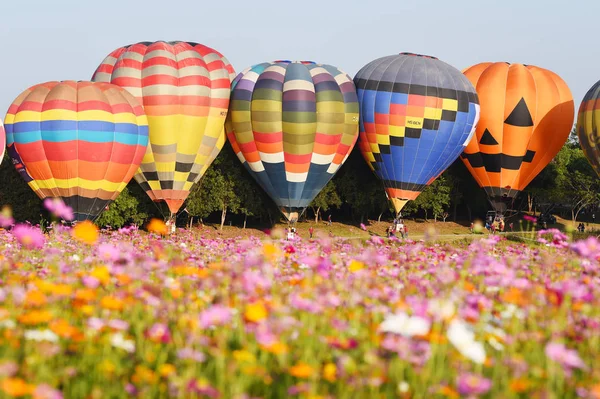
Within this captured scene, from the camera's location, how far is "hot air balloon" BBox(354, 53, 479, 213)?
3152cm

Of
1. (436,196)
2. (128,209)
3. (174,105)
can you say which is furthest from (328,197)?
(174,105)

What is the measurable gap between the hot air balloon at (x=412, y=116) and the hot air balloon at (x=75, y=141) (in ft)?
36.5

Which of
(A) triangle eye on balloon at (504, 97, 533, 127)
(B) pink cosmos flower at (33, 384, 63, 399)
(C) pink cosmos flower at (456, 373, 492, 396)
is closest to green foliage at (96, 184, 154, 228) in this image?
(A) triangle eye on balloon at (504, 97, 533, 127)

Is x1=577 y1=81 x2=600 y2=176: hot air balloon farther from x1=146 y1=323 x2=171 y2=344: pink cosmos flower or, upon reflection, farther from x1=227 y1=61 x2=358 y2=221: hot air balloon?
x1=146 y1=323 x2=171 y2=344: pink cosmos flower

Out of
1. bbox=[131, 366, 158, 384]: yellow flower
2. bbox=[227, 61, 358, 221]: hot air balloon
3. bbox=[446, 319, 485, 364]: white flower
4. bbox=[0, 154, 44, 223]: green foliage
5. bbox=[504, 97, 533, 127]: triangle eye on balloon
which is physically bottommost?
bbox=[0, 154, 44, 223]: green foliage

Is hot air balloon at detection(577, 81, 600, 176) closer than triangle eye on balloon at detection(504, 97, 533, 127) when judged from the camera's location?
Yes

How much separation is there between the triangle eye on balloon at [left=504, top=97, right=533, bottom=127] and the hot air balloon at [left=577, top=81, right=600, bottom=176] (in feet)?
8.08

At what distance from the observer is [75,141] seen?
25391 millimetres

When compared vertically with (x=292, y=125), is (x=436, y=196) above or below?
below

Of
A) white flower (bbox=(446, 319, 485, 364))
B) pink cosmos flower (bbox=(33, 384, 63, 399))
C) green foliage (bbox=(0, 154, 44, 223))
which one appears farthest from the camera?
green foliage (bbox=(0, 154, 44, 223))

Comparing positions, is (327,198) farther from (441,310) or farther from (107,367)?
(107,367)

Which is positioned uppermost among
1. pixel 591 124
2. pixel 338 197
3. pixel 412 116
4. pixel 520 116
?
pixel 520 116

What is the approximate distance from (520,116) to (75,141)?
70.8ft

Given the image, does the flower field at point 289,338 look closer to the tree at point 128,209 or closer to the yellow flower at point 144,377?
the yellow flower at point 144,377
